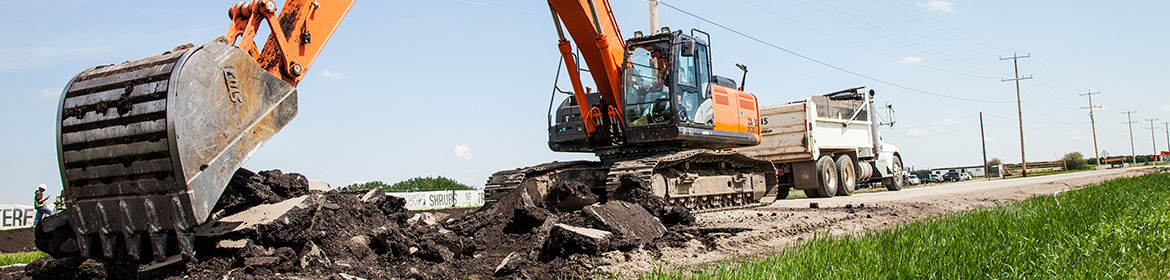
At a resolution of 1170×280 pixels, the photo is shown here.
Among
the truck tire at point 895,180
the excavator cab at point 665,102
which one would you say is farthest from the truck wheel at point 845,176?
the excavator cab at point 665,102

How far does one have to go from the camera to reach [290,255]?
5.30 meters

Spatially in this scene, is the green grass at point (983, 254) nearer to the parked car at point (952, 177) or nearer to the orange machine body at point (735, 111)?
the orange machine body at point (735, 111)

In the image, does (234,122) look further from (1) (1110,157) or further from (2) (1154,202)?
(1) (1110,157)

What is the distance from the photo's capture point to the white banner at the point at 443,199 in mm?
27062

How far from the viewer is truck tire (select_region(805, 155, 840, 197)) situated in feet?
53.9

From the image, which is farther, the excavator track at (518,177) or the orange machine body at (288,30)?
the excavator track at (518,177)

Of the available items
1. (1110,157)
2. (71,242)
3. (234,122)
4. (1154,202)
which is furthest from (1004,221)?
(1110,157)

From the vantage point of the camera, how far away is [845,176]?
17.7 m

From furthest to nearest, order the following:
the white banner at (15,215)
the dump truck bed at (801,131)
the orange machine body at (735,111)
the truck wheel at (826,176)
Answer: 1. the white banner at (15,215)
2. the truck wheel at (826,176)
3. the dump truck bed at (801,131)
4. the orange machine body at (735,111)

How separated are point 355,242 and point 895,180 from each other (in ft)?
61.9

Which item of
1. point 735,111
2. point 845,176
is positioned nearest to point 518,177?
point 735,111

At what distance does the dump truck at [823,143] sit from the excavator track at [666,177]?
2.48m

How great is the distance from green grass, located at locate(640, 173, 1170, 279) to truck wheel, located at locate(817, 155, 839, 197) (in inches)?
356

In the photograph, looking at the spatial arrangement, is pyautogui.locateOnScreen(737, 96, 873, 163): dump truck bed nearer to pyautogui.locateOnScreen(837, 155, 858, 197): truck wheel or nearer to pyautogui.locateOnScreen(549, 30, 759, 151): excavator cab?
pyautogui.locateOnScreen(837, 155, 858, 197): truck wheel
